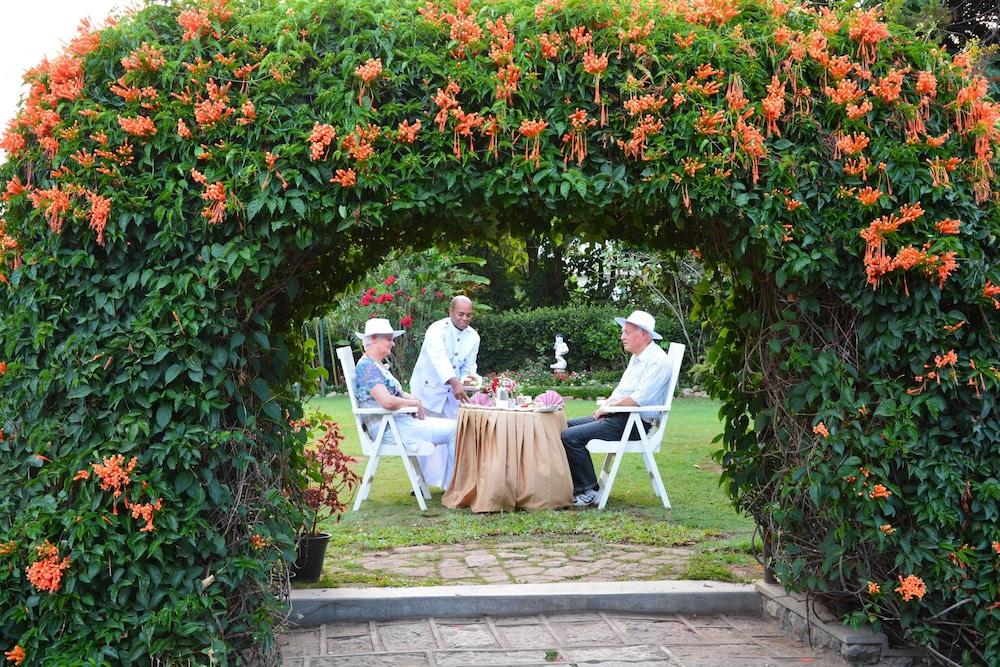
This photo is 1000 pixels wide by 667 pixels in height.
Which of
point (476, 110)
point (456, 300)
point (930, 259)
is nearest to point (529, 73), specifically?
point (476, 110)

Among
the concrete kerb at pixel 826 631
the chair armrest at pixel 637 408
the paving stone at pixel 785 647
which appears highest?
the chair armrest at pixel 637 408

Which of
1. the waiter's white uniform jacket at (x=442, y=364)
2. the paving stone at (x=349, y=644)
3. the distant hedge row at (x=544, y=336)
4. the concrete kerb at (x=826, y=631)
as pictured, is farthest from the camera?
the distant hedge row at (x=544, y=336)

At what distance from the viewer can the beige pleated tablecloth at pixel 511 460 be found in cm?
796

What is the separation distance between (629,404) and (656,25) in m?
4.43

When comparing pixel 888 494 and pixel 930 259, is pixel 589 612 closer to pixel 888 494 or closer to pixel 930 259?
pixel 888 494

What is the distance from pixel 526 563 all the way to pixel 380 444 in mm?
2174

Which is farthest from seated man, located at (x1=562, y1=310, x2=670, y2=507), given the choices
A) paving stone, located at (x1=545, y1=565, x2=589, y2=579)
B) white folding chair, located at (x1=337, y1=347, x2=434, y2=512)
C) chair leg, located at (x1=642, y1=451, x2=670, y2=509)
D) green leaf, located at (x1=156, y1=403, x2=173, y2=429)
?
green leaf, located at (x1=156, y1=403, x2=173, y2=429)

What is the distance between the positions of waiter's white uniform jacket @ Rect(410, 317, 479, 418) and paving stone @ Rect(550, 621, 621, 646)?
3921 mm

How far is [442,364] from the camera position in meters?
8.92

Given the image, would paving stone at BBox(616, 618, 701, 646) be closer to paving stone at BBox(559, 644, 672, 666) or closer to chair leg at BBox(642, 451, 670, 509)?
paving stone at BBox(559, 644, 672, 666)

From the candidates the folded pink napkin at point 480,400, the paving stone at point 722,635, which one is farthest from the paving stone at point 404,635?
the folded pink napkin at point 480,400

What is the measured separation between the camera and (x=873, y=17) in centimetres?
410

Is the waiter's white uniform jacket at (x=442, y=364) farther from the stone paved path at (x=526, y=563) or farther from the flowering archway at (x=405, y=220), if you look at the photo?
the flowering archway at (x=405, y=220)

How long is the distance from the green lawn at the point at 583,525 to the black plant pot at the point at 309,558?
0.15 metres
